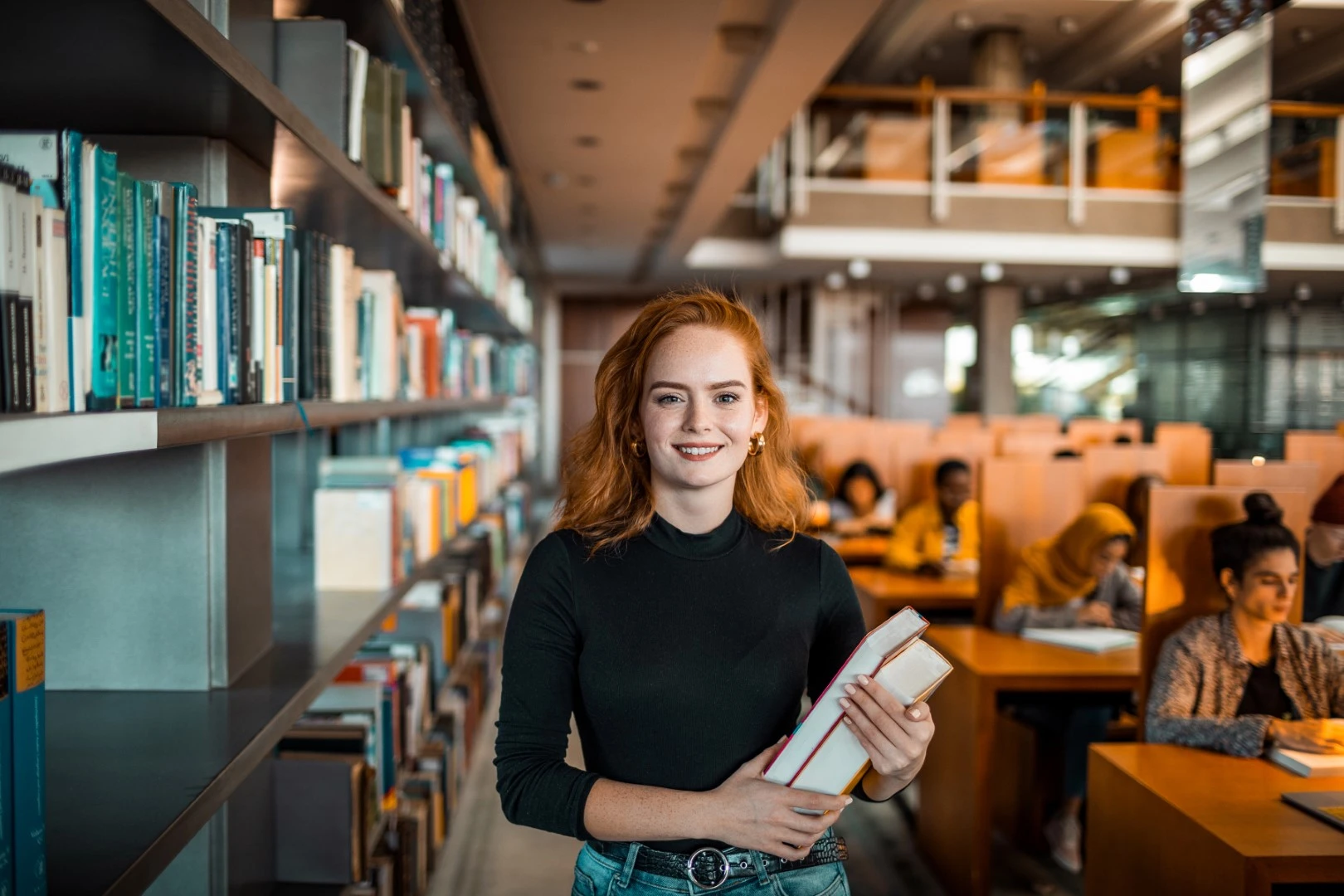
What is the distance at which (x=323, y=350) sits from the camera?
1.77 metres

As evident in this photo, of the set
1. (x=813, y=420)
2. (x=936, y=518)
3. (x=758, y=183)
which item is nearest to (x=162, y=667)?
(x=936, y=518)

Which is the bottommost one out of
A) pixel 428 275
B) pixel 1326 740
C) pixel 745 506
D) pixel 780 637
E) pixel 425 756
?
pixel 425 756

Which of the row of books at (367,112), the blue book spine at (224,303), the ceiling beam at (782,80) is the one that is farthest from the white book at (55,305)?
the ceiling beam at (782,80)

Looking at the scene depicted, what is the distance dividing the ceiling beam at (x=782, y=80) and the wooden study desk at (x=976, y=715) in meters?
2.20

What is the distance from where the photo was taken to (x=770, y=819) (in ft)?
4.00

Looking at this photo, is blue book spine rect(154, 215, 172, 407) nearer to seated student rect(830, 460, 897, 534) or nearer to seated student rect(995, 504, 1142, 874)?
seated student rect(995, 504, 1142, 874)

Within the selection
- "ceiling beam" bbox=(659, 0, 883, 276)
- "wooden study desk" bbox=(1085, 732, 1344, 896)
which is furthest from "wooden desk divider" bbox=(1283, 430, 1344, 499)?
"ceiling beam" bbox=(659, 0, 883, 276)

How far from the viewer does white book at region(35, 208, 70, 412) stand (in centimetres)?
90

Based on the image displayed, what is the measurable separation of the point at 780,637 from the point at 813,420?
6.92 metres

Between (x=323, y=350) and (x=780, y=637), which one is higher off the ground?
(x=323, y=350)

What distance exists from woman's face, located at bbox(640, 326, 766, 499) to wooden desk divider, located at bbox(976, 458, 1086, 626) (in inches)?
91.2

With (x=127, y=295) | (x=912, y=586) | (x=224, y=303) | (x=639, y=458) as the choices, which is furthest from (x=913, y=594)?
(x=127, y=295)

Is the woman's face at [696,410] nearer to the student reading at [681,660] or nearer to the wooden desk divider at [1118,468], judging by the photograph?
the student reading at [681,660]

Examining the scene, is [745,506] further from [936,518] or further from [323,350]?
[936,518]
